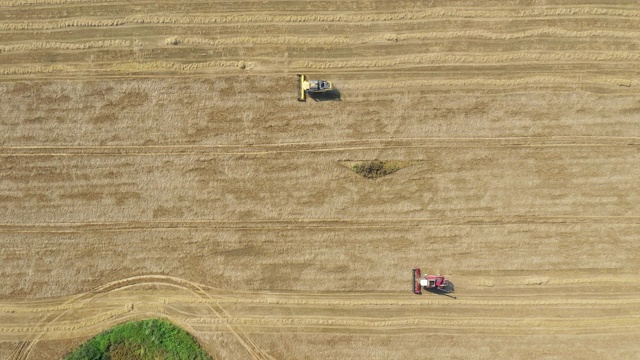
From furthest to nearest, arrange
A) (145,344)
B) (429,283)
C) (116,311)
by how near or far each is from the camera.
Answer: (116,311) → (145,344) → (429,283)

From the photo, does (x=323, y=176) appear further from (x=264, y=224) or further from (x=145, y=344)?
(x=145, y=344)

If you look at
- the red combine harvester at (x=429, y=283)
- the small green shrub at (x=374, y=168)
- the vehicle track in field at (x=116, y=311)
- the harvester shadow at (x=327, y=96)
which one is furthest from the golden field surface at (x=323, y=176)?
the harvester shadow at (x=327, y=96)

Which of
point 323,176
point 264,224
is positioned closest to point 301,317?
point 264,224

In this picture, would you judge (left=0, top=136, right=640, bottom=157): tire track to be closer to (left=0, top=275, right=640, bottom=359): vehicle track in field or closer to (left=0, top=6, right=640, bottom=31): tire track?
(left=0, top=6, right=640, bottom=31): tire track

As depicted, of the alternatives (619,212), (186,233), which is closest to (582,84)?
(619,212)

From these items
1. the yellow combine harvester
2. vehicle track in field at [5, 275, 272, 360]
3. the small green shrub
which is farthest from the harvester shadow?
vehicle track in field at [5, 275, 272, 360]

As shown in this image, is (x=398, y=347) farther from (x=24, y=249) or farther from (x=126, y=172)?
(x=24, y=249)
